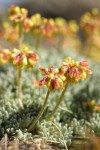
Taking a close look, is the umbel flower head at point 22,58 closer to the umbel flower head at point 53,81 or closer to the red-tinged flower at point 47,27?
the umbel flower head at point 53,81

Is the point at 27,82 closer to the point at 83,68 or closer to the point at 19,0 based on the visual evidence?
the point at 83,68

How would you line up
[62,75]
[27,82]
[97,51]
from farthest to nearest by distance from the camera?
[97,51]
[27,82]
[62,75]

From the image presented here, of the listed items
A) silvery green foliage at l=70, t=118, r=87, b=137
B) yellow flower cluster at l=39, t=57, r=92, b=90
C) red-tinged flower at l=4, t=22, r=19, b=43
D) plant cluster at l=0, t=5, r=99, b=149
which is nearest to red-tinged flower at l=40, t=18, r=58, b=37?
plant cluster at l=0, t=5, r=99, b=149

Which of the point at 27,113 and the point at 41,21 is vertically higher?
the point at 41,21

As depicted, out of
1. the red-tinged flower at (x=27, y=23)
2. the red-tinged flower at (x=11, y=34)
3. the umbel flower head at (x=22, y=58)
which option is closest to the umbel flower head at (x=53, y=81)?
the umbel flower head at (x=22, y=58)

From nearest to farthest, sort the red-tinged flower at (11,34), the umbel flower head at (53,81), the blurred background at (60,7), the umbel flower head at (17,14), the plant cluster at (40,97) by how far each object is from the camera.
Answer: the umbel flower head at (53,81)
the plant cluster at (40,97)
the umbel flower head at (17,14)
the red-tinged flower at (11,34)
the blurred background at (60,7)

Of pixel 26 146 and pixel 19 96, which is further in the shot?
pixel 19 96

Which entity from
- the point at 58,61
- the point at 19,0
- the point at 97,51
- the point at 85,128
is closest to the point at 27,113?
the point at 85,128
